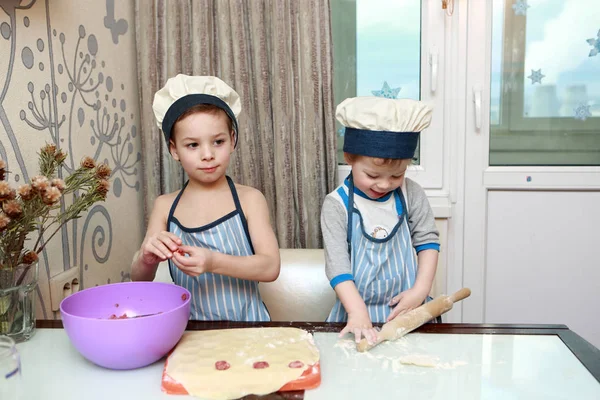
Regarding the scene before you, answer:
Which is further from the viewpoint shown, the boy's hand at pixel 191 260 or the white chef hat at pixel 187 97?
the white chef hat at pixel 187 97

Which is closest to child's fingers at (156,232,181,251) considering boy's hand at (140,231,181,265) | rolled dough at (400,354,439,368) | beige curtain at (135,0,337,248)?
boy's hand at (140,231,181,265)

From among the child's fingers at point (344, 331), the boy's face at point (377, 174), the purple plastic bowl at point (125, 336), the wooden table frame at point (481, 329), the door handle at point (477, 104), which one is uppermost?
the door handle at point (477, 104)

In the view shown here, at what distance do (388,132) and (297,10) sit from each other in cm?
76

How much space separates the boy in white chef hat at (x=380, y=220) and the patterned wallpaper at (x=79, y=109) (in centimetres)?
69

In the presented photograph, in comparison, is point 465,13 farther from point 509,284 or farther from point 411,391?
point 411,391

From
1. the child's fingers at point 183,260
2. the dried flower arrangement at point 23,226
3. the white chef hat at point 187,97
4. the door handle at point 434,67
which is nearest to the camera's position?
the dried flower arrangement at point 23,226

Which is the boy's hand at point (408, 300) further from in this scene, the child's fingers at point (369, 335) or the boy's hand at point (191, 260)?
the boy's hand at point (191, 260)

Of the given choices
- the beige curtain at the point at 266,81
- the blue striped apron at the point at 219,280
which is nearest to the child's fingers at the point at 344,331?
the blue striped apron at the point at 219,280

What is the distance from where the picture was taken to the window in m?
1.97

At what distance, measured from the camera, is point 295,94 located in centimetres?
184

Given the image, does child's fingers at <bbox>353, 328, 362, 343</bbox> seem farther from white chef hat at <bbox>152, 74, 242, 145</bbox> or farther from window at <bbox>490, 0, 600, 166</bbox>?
window at <bbox>490, 0, 600, 166</bbox>

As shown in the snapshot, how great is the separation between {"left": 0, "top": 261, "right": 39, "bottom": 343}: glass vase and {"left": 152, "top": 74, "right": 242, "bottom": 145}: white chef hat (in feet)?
1.41

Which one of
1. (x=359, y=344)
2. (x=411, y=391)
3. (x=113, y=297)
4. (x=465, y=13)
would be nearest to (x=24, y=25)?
(x=113, y=297)

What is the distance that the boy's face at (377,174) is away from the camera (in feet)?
4.29
